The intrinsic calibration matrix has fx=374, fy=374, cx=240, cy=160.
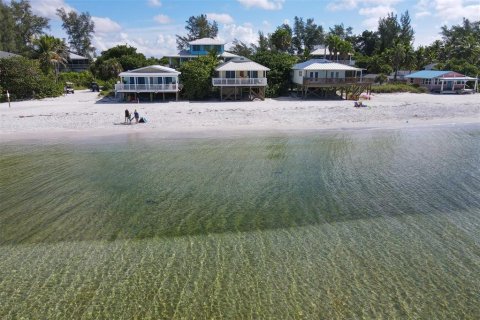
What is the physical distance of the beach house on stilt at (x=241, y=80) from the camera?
131 feet

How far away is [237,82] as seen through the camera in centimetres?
3994

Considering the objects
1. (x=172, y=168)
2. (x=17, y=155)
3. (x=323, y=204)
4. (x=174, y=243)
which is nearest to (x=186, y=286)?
(x=174, y=243)

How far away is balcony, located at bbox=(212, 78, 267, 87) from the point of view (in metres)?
39.7

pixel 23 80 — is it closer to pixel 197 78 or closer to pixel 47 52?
pixel 47 52

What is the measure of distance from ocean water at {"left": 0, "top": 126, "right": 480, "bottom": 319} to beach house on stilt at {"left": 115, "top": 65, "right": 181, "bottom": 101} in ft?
62.0

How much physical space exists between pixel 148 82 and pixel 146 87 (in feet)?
3.22

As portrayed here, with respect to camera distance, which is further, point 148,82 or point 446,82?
point 446,82

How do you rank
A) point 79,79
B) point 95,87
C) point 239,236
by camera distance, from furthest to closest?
point 79,79, point 95,87, point 239,236

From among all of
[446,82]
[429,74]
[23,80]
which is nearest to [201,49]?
[23,80]

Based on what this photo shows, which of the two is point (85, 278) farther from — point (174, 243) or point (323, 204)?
point (323, 204)

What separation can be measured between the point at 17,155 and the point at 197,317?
1803 centimetres

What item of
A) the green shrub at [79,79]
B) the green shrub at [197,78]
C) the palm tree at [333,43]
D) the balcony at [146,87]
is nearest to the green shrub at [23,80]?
the balcony at [146,87]

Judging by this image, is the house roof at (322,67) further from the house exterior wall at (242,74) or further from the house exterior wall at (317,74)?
the house exterior wall at (242,74)

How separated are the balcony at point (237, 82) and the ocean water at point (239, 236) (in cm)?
2015
